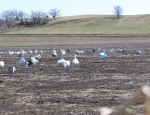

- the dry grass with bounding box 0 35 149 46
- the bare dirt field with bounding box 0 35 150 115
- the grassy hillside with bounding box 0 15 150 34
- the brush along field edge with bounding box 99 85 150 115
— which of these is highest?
the brush along field edge with bounding box 99 85 150 115

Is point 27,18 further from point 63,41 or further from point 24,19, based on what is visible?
point 63,41

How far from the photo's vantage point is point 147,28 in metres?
110

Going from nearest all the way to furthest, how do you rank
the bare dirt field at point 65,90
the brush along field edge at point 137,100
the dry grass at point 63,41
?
the brush along field edge at point 137,100 → the bare dirt field at point 65,90 → the dry grass at point 63,41

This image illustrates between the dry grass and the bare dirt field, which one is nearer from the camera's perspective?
the bare dirt field

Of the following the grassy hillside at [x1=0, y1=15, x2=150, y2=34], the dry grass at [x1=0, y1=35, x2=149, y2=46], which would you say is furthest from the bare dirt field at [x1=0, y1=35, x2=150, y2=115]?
the grassy hillside at [x1=0, y1=15, x2=150, y2=34]

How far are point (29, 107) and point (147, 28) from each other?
101 meters

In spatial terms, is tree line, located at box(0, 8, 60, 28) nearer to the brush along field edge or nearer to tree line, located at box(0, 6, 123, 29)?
tree line, located at box(0, 6, 123, 29)

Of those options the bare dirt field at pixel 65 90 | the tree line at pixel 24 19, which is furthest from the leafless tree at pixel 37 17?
the bare dirt field at pixel 65 90

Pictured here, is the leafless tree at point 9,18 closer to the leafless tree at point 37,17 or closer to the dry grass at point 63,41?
the leafless tree at point 37,17

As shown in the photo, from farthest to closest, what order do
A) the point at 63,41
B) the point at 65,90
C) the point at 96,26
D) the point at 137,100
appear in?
1. the point at 96,26
2. the point at 63,41
3. the point at 65,90
4. the point at 137,100

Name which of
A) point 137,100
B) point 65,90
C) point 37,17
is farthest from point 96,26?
point 137,100

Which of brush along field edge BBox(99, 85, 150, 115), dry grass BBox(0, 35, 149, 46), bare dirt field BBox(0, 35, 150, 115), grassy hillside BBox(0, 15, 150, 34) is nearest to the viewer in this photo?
brush along field edge BBox(99, 85, 150, 115)

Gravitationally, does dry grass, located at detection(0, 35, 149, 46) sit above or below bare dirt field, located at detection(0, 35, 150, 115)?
below

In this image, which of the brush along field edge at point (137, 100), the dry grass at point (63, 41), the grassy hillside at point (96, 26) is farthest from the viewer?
the grassy hillside at point (96, 26)
